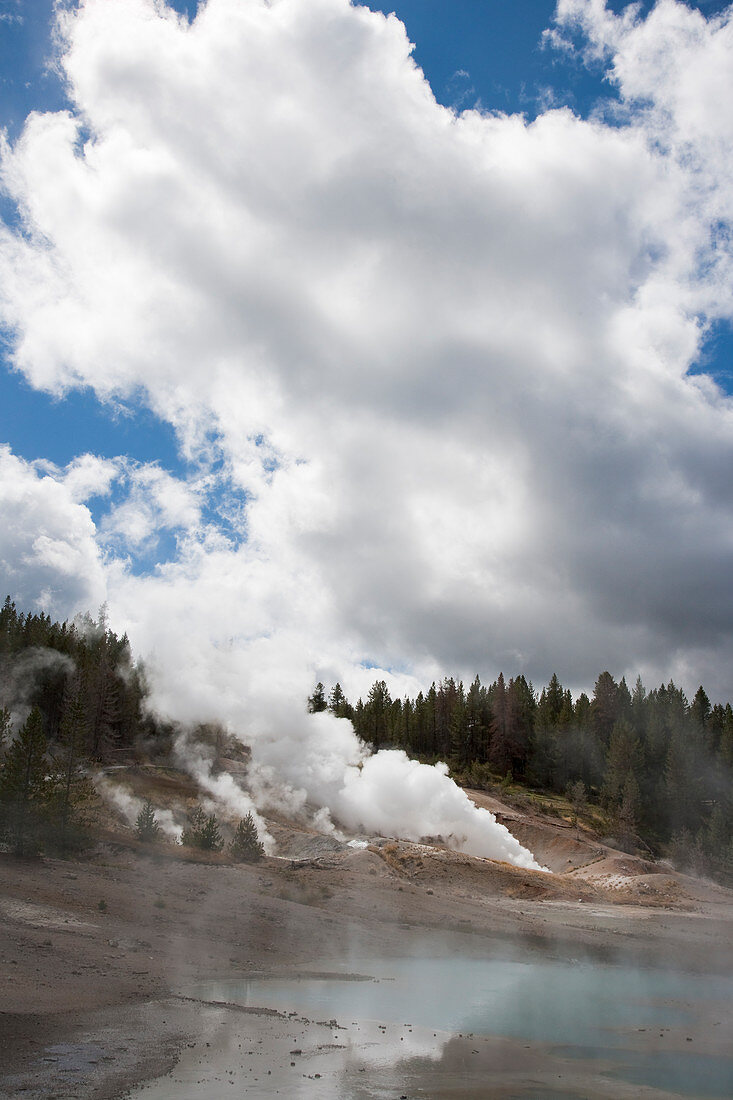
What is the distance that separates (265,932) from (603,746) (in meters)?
71.4

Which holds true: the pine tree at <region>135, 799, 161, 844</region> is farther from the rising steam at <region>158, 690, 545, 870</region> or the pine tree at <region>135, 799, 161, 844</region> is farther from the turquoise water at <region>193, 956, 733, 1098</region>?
the turquoise water at <region>193, 956, 733, 1098</region>

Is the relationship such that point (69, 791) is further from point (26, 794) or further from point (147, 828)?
point (147, 828)

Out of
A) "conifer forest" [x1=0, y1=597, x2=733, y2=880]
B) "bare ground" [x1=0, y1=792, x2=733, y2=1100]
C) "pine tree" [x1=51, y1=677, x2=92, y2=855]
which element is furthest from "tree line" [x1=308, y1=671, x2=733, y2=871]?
"pine tree" [x1=51, y1=677, x2=92, y2=855]

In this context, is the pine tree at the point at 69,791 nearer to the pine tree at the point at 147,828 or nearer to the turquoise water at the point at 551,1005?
the pine tree at the point at 147,828

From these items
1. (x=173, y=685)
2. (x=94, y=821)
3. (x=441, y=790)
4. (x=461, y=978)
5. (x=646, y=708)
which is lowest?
(x=461, y=978)

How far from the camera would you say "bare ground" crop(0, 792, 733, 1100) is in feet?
51.1

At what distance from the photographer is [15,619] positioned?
9700 cm

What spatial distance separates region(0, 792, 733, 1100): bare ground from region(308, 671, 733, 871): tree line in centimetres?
1634

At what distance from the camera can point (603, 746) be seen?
92.9 metres

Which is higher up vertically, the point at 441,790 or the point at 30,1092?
the point at 441,790

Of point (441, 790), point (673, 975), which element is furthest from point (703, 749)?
point (673, 975)

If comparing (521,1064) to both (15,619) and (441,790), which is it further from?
(15,619)

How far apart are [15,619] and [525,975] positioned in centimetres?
8717

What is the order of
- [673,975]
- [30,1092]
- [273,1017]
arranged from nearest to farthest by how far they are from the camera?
[30,1092] → [273,1017] → [673,975]
